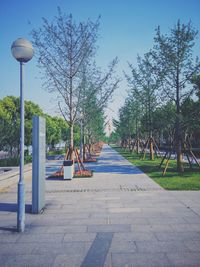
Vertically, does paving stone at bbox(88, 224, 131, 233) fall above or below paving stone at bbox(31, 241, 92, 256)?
above

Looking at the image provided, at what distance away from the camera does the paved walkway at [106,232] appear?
4348 mm

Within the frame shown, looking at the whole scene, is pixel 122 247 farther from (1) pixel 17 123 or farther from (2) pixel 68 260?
(1) pixel 17 123

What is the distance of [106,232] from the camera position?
5.58 meters

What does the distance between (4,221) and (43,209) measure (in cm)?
131

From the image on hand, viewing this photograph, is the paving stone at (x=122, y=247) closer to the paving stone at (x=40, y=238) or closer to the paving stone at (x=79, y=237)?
the paving stone at (x=79, y=237)

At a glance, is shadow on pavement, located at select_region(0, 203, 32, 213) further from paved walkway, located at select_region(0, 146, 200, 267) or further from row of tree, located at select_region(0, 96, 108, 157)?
row of tree, located at select_region(0, 96, 108, 157)

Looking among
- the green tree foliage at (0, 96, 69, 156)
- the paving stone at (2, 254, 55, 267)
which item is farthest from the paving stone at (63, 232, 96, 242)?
the green tree foliage at (0, 96, 69, 156)

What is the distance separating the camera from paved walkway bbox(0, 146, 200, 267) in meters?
4.35

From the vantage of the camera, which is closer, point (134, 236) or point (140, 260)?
point (140, 260)

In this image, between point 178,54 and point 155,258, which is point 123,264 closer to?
point 155,258

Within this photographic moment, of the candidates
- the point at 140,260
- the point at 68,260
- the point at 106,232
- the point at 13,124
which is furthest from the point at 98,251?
the point at 13,124

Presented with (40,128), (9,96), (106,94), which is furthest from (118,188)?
(9,96)

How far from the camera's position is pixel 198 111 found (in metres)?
16.4

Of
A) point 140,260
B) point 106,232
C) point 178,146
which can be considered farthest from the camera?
point 178,146
